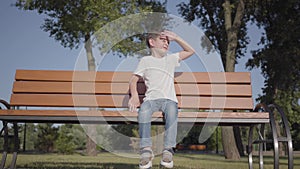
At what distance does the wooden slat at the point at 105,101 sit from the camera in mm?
4352

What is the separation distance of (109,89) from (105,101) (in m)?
0.15

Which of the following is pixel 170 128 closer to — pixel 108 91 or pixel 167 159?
pixel 167 159

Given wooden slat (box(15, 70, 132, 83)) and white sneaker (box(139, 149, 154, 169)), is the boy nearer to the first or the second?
white sneaker (box(139, 149, 154, 169))

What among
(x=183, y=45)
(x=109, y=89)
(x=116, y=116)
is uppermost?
(x=183, y=45)

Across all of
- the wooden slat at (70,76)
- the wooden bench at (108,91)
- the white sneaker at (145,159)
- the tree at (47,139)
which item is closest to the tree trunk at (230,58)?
the wooden bench at (108,91)

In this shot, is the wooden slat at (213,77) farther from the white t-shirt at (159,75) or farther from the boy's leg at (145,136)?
the boy's leg at (145,136)

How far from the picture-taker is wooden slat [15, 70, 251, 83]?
14.6ft

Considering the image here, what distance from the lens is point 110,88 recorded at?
4484mm

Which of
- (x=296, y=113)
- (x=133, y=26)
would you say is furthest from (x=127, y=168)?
(x=296, y=113)

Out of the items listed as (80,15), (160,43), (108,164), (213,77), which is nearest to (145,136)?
(160,43)

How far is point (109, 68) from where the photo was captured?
477cm

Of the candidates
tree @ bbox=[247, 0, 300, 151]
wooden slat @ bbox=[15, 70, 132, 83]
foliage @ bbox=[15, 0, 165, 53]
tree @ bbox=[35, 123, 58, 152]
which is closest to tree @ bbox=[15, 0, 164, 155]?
foliage @ bbox=[15, 0, 165, 53]

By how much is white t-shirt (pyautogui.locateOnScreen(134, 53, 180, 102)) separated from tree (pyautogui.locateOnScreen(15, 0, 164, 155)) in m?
7.58

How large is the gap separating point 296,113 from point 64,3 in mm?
16850
